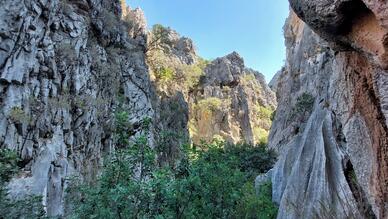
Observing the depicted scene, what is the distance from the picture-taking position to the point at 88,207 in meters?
7.78

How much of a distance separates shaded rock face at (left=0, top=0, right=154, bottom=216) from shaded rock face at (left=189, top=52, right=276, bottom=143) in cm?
2284

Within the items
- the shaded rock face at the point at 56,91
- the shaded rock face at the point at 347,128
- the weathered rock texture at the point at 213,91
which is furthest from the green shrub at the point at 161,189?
the weathered rock texture at the point at 213,91

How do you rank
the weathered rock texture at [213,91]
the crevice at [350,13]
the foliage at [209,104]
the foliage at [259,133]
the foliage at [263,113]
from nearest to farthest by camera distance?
the crevice at [350,13] < the weathered rock texture at [213,91] < the foliage at [209,104] < the foliage at [259,133] < the foliage at [263,113]

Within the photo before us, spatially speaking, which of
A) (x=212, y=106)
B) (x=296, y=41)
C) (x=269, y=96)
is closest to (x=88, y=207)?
(x=296, y=41)

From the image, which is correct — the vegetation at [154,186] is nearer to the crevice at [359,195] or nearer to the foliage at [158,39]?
the crevice at [359,195]

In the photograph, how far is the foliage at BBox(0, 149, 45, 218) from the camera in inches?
363

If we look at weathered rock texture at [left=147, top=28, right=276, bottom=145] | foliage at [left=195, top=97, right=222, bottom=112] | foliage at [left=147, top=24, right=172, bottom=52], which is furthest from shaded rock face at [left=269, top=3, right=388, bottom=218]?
foliage at [left=195, top=97, right=222, bottom=112]

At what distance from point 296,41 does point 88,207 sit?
108 ft

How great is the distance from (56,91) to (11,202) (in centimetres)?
911

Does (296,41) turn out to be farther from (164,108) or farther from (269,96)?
(269,96)

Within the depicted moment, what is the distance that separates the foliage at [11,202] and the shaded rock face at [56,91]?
3.10 feet

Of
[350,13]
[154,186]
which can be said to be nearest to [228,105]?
[154,186]

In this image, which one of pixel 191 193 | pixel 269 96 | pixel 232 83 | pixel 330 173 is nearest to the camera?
pixel 191 193

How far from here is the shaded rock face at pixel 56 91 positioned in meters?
14.9
